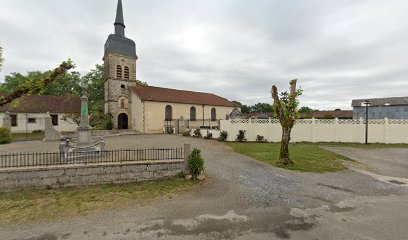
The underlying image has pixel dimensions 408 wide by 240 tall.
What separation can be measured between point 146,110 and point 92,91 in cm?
1646

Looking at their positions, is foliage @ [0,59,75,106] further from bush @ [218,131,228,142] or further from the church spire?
the church spire

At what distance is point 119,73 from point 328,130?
28.8 m

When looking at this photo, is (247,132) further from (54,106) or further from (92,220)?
(54,106)

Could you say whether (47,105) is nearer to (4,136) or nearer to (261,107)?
(4,136)

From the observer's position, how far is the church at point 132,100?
2742 centimetres

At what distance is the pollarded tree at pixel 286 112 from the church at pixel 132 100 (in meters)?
18.5

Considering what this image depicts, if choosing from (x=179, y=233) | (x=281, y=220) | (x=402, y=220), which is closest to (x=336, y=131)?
(x=402, y=220)

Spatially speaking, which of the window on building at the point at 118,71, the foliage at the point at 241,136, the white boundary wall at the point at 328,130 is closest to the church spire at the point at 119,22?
the window on building at the point at 118,71

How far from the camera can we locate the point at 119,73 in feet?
96.2

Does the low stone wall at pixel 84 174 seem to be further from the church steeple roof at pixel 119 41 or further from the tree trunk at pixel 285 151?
the church steeple roof at pixel 119 41

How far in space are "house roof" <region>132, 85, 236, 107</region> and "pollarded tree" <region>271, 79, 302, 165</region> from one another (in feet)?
68.1

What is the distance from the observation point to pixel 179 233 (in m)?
3.74

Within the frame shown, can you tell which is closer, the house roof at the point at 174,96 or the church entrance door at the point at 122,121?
the house roof at the point at 174,96

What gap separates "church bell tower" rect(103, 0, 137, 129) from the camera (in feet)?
92.7
